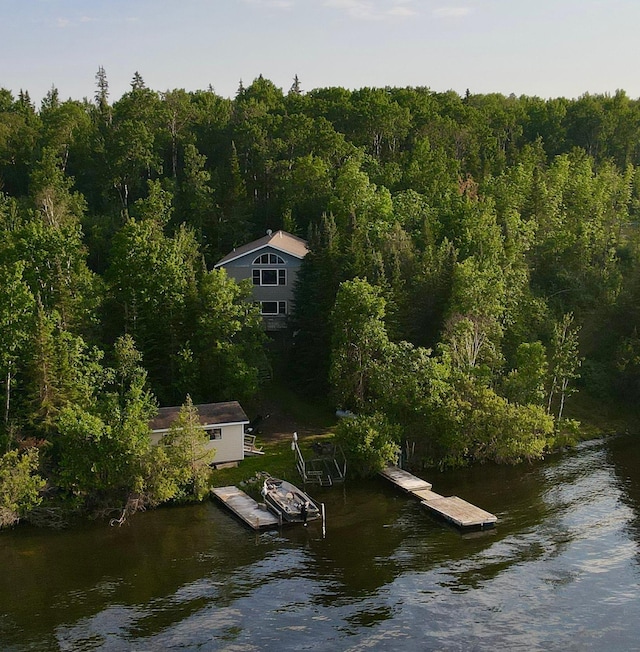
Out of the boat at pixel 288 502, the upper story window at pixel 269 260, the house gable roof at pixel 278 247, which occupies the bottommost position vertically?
the boat at pixel 288 502

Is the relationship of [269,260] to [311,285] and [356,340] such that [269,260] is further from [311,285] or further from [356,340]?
[356,340]

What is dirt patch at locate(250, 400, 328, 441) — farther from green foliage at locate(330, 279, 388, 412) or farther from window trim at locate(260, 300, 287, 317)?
window trim at locate(260, 300, 287, 317)

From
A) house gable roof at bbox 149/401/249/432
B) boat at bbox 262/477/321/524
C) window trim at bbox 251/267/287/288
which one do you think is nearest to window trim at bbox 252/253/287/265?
window trim at bbox 251/267/287/288

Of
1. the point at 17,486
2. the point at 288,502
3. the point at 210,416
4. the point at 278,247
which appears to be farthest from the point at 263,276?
the point at 17,486

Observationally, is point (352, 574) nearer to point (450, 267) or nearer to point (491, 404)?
point (491, 404)

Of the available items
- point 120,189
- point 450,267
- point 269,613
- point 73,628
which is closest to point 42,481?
point 73,628

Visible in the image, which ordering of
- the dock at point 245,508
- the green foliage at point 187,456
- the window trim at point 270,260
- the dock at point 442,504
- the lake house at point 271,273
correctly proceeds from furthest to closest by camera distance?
the window trim at point 270,260 < the lake house at point 271,273 < the green foliage at point 187,456 < the dock at point 245,508 < the dock at point 442,504

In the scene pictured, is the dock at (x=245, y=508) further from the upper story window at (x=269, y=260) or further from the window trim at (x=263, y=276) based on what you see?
the upper story window at (x=269, y=260)

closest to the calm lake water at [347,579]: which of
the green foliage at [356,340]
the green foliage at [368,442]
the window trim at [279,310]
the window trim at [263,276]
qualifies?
the green foliage at [368,442]
